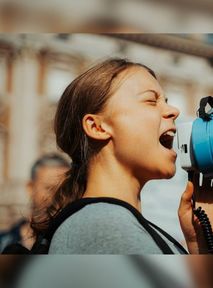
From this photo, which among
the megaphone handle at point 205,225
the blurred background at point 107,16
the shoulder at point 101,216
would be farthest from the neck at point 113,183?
the blurred background at point 107,16

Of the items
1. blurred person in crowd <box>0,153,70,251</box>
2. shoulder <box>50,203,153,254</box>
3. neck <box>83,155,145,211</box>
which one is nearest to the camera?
shoulder <box>50,203,153,254</box>

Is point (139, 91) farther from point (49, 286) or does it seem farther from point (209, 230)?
point (49, 286)

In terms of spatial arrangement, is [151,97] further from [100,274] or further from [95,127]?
[100,274]

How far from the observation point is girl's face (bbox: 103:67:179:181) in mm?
1483

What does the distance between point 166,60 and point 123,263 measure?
0.75 metres

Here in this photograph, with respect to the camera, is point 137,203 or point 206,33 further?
point 206,33

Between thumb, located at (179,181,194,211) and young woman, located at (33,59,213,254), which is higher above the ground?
young woman, located at (33,59,213,254)

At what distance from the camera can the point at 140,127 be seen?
1.50 m

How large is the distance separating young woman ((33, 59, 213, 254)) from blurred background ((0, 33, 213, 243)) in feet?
0.19

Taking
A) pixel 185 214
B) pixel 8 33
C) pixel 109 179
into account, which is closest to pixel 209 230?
pixel 185 214

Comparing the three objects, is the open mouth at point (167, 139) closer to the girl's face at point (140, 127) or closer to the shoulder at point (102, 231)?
the girl's face at point (140, 127)

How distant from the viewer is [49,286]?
1594 mm

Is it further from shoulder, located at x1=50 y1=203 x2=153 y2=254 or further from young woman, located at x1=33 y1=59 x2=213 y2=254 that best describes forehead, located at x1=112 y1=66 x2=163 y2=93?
shoulder, located at x1=50 y1=203 x2=153 y2=254

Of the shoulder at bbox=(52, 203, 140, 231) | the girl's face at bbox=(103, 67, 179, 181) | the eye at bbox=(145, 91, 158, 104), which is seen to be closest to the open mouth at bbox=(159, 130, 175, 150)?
the girl's face at bbox=(103, 67, 179, 181)
